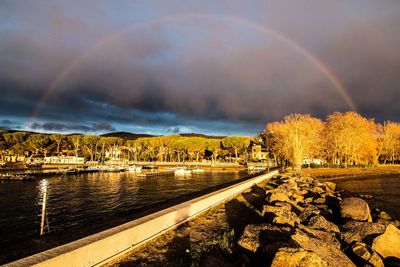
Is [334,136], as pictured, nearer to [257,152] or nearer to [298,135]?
[298,135]

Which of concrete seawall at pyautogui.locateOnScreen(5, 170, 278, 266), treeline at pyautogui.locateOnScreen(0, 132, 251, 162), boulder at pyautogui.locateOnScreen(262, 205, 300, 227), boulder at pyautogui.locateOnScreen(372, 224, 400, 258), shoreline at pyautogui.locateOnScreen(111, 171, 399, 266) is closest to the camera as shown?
concrete seawall at pyautogui.locateOnScreen(5, 170, 278, 266)

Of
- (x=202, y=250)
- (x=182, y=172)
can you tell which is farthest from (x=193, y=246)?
(x=182, y=172)

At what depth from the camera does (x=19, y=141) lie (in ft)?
370

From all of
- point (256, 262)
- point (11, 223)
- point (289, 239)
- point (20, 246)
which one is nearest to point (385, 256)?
point (289, 239)

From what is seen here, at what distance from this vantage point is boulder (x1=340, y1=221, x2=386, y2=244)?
1097 cm

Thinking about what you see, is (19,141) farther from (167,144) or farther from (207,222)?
(207,222)

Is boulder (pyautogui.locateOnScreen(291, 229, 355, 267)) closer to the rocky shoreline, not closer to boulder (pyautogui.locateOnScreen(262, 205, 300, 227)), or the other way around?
the rocky shoreline

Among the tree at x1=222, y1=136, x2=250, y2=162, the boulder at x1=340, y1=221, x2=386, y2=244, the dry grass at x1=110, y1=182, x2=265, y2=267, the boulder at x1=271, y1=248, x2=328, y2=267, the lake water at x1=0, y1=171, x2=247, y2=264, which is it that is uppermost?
the tree at x1=222, y1=136, x2=250, y2=162

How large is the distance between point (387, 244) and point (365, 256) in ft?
6.58

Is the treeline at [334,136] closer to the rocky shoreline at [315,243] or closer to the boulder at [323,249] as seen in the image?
the rocky shoreline at [315,243]

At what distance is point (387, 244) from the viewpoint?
1036 cm

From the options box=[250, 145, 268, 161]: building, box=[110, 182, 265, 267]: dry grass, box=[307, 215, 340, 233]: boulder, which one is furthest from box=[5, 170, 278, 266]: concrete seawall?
box=[250, 145, 268, 161]: building

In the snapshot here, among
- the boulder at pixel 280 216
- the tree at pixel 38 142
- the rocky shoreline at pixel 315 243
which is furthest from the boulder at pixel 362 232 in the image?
the tree at pixel 38 142

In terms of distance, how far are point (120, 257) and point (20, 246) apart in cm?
578
